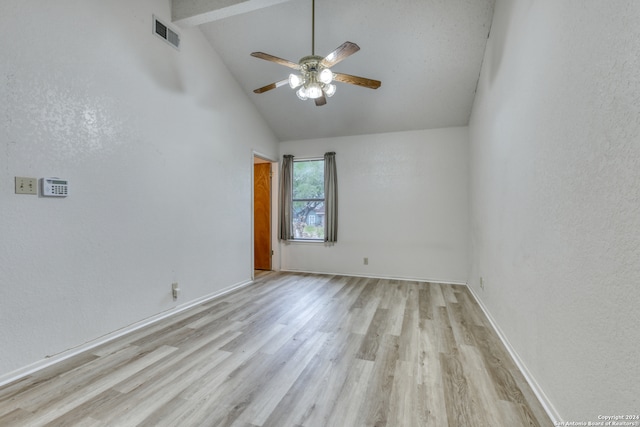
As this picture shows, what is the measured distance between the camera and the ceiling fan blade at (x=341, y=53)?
7.18 ft

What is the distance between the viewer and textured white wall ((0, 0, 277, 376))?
1.95m

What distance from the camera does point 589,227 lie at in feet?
4.06

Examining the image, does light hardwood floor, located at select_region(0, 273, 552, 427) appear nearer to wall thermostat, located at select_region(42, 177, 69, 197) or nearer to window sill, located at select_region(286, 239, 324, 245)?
wall thermostat, located at select_region(42, 177, 69, 197)

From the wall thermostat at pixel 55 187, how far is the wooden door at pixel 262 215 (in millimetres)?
3491

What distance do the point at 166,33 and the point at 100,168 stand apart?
1.72 m

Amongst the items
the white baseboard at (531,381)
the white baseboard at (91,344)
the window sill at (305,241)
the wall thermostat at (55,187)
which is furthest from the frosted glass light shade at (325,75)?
the window sill at (305,241)

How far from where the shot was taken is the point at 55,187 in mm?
2127

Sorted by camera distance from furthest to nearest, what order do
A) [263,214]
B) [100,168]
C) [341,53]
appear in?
[263,214]
[100,168]
[341,53]

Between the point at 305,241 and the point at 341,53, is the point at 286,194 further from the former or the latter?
the point at 341,53

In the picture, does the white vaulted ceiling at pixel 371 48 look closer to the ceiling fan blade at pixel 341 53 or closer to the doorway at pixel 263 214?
the ceiling fan blade at pixel 341 53

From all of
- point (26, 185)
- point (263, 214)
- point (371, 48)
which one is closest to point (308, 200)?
point (263, 214)

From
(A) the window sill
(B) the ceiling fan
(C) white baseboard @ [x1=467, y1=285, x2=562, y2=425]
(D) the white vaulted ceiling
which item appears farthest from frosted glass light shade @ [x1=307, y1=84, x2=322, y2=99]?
(A) the window sill

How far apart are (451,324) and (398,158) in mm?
2905

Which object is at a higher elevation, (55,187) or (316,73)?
(316,73)
